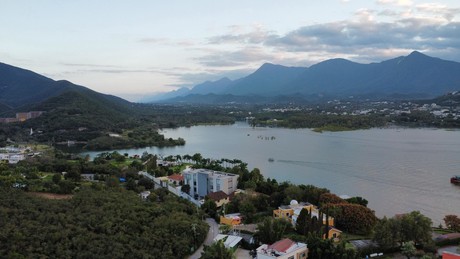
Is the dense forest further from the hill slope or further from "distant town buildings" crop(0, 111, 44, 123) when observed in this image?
the hill slope

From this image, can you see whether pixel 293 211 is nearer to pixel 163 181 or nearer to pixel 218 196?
pixel 218 196

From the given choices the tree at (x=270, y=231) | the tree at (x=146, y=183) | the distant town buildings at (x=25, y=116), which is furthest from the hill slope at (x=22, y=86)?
the tree at (x=270, y=231)

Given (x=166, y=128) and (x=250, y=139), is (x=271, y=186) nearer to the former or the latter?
(x=250, y=139)

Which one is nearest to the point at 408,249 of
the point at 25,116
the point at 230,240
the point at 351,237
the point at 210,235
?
the point at 351,237

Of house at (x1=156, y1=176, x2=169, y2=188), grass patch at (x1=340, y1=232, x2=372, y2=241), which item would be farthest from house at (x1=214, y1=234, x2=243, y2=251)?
house at (x1=156, y1=176, x2=169, y2=188)

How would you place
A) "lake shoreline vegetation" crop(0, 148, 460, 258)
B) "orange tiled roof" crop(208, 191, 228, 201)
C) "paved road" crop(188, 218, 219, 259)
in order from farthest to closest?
"orange tiled roof" crop(208, 191, 228, 201) → "paved road" crop(188, 218, 219, 259) → "lake shoreline vegetation" crop(0, 148, 460, 258)

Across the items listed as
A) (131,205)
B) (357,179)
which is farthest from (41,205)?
(357,179)

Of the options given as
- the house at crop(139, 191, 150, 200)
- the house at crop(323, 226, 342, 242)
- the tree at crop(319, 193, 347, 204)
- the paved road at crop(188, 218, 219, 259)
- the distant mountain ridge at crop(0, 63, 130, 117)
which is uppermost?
the distant mountain ridge at crop(0, 63, 130, 117)
